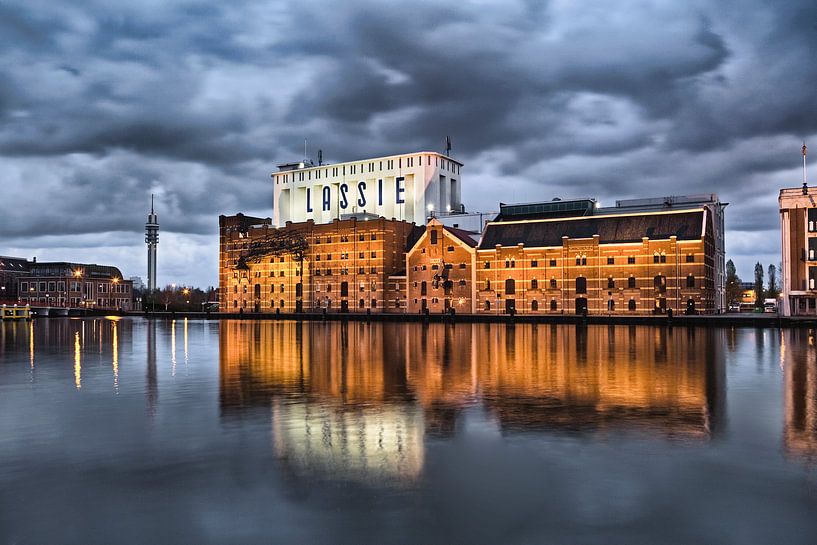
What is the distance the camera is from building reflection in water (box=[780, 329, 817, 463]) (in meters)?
15.0

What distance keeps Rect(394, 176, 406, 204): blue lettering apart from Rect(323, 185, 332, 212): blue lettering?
18297 mm

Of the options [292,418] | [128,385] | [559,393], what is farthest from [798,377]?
[128,385]

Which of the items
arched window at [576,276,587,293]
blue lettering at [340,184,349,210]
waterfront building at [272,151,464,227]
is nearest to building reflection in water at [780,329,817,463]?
arched window at [576,276,587,293]

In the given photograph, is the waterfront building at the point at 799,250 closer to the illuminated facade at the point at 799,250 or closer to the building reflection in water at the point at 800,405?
the illuminated facade at the point at 799,250

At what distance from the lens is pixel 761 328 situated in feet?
264

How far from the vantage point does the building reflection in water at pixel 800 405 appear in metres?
15.0

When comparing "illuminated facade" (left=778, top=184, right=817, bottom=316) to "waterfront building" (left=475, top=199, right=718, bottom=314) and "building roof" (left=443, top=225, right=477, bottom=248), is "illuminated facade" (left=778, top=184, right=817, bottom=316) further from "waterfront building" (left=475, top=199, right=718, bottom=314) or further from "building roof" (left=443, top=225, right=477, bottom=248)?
"building roof" (left=443, top=225, right=477, bottom=248)

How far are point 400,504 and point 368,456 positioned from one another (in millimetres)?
3158

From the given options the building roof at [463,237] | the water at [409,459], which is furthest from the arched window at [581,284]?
the water at [409,459]

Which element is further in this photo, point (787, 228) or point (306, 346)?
point (787, 228)

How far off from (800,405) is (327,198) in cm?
15026

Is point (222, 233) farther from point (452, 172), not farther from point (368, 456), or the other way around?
point (368, 456)

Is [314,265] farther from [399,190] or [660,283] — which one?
[660,283]

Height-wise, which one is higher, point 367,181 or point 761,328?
point 367,181
